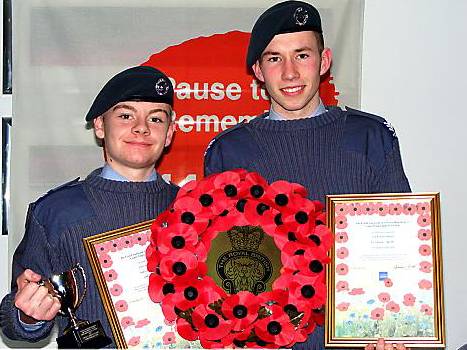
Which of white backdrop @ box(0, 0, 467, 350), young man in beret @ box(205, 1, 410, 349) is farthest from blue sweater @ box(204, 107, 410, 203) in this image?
white backdrop @ box(0, 0, 467, 350)

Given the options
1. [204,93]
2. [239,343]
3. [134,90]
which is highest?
[204,93]

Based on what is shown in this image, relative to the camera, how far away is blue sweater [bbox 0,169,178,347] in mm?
2268

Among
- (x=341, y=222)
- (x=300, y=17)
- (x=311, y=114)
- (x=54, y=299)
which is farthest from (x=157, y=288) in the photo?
(x=300, y=17)

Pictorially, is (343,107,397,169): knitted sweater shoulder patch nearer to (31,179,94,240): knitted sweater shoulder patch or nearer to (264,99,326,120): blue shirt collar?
(264,99,326,120): blue shirt collar

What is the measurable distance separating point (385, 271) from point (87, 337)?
2.53 feet

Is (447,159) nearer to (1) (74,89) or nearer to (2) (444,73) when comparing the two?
(2) (444,73)

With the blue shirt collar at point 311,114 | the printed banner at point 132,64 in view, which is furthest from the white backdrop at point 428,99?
the blue shirt collar at point 311,114

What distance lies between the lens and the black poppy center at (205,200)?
2023mm

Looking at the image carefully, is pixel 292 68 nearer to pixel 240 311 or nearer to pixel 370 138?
pixel 370 138

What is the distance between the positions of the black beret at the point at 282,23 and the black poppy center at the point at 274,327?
0.88m

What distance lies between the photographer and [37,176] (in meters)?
3.26

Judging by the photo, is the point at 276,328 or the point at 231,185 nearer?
the point at 276,328

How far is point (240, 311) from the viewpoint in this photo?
1.91m

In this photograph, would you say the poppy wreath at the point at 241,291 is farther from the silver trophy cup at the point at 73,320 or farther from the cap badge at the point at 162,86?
the cap badge at the point at 162,86
